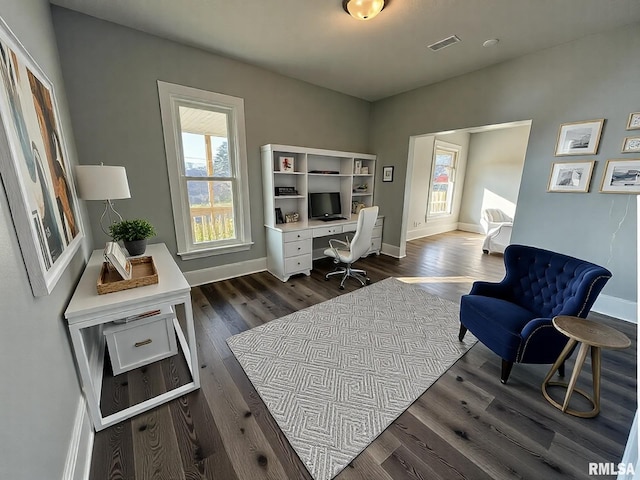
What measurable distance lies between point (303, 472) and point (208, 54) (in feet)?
12.7

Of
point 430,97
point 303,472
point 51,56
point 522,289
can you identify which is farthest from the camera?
point 430,97

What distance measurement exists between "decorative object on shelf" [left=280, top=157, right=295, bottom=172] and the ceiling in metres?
1.14

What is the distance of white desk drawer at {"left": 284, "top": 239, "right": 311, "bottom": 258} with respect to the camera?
132 inches

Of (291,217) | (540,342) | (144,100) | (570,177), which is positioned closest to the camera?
(540,342)

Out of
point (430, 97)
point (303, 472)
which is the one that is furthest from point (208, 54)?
point (303, 472)

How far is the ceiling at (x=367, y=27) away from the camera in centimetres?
210

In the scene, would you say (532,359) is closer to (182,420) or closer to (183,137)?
(182,420)

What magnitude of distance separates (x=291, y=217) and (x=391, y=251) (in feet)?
6.75

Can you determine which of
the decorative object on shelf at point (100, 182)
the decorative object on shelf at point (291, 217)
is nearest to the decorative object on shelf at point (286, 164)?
the decorative object on shelf at point (291, 217)

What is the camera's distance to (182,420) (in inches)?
57.9

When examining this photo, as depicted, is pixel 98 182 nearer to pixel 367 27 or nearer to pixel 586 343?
pixel 367 27

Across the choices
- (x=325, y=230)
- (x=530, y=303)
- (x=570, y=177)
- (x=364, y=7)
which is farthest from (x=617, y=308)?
(x=364, y=7)

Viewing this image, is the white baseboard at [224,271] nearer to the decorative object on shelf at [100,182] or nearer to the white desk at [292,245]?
the white desk at [292,245]

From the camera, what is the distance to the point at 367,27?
7.88 feet
